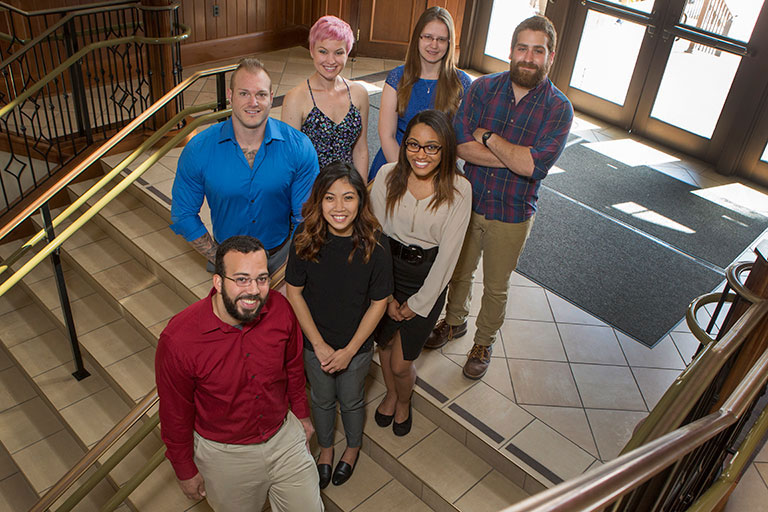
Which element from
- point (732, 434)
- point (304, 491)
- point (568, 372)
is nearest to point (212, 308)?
point (304, 491)

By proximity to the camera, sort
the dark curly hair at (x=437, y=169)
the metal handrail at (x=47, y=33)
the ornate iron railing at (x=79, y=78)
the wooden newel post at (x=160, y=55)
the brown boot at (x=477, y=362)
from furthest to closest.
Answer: the wooden newel post at (x=160, y=55), the ornate iron railing at (x=79, y=78), the metal handrail at (x=47, y=33), the brown boot at (x=477, y=362), the dark curly hair at (x=437, y=169)

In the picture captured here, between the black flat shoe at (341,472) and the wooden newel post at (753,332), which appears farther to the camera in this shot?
the black flat shoe at (341,472)

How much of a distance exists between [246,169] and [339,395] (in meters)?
1.11

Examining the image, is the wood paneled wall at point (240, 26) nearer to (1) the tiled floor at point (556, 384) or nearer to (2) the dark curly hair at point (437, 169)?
(1) the tiled floor at point (556, 384)

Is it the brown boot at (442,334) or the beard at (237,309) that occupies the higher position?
the beard at (237,309)

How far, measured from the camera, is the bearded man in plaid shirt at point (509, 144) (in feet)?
9.26

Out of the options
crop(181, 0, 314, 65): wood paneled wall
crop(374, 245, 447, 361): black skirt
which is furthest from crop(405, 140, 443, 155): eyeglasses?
crop(181, 0, 314, 65): wood paneled wall

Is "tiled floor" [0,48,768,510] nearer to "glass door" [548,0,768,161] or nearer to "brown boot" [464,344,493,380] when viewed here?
"brown boot" [464,344,493,380]

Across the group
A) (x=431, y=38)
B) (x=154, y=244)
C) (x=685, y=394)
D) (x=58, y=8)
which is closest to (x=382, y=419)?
(x=685, y=394)

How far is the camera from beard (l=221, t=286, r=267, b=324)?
2230 millimetres

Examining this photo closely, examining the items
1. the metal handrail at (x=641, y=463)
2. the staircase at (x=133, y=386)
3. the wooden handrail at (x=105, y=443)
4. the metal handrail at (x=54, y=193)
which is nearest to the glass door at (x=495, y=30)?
the staircase at (x=133, y=386)

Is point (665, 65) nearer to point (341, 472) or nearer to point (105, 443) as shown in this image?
point (341, 472)

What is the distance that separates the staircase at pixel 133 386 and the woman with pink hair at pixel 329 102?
131 cm

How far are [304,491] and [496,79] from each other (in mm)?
1976
